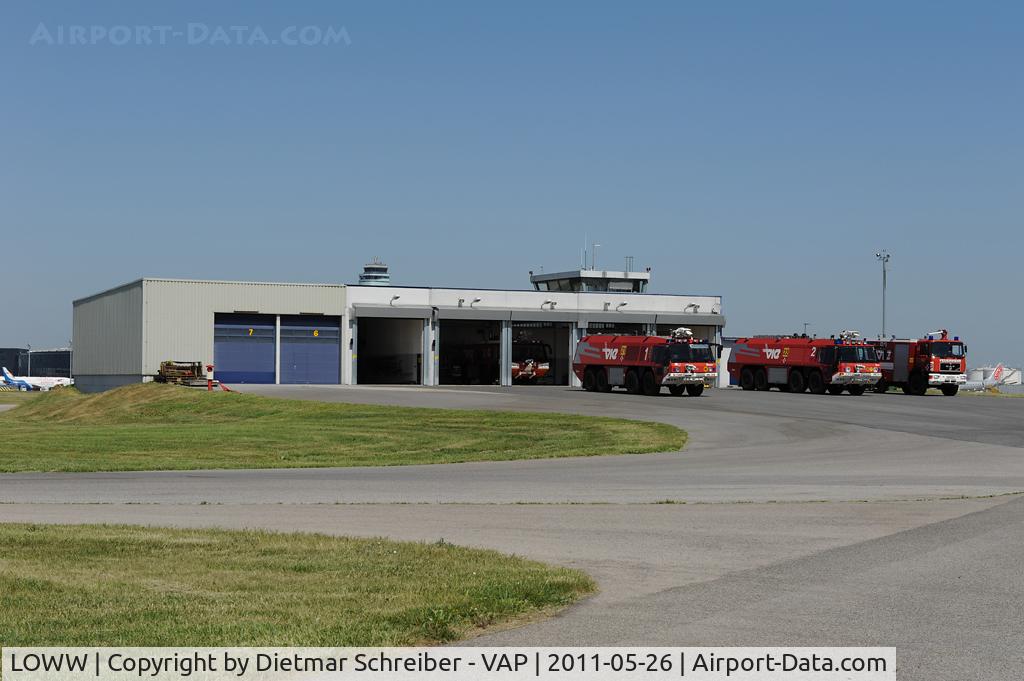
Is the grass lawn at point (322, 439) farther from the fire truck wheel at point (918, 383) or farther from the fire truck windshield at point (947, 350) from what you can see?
the fire truck windshield at point (947, 350)

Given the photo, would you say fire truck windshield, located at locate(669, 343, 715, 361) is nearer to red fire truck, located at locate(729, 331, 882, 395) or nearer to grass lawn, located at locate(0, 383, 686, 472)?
red fire truck, located at locate(729, 331, 882, 395)

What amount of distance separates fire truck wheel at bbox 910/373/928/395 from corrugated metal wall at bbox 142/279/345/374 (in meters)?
32.8

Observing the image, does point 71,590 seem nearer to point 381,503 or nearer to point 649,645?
point 649,645

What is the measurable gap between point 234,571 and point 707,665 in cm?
502

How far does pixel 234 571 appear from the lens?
1123 centimetres

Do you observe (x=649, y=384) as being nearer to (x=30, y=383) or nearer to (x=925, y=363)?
(x=925, y=363)

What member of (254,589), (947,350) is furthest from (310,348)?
(254,589)

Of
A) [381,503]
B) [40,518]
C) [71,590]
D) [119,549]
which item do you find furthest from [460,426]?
[71,590]

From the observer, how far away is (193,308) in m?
67.2

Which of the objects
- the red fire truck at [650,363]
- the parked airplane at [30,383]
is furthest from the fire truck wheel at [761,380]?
the parked airplane at [30,383]

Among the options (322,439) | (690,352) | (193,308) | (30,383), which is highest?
(193,308)

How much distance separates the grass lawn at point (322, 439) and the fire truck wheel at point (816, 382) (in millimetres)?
24952

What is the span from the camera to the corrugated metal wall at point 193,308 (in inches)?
2608

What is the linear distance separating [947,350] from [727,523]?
51.1 metres
